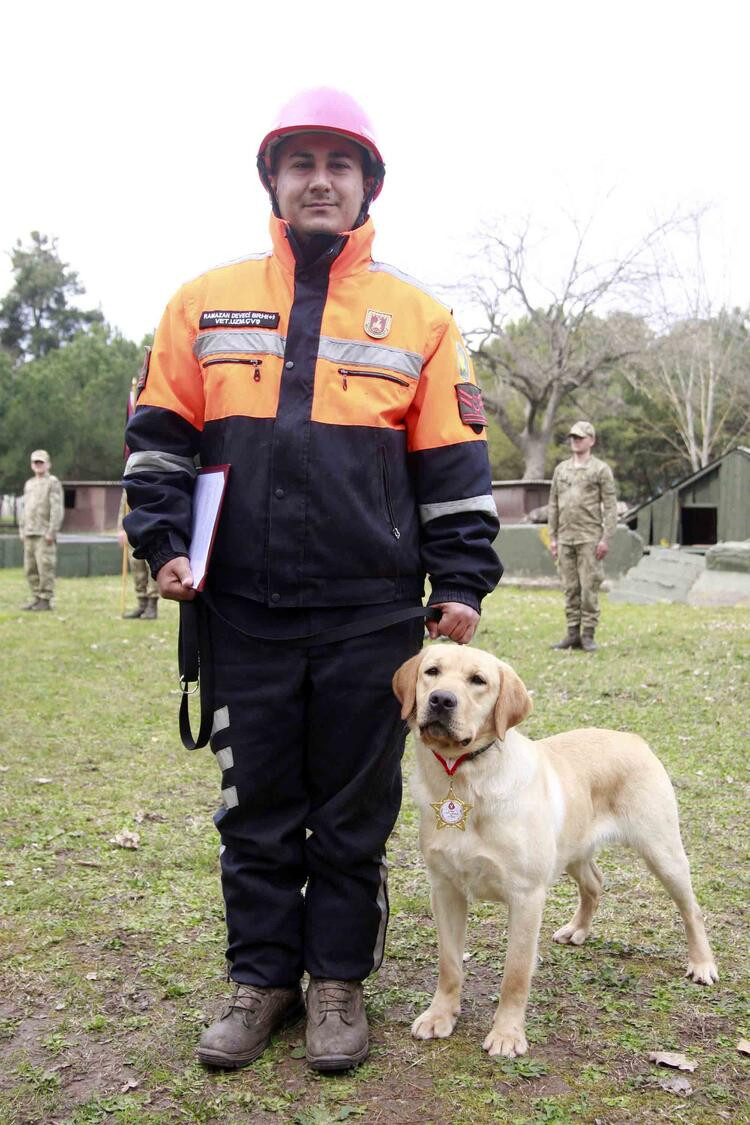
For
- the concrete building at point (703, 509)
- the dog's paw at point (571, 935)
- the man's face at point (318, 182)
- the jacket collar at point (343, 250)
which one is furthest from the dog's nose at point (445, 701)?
the concrete building at point (703, 509)

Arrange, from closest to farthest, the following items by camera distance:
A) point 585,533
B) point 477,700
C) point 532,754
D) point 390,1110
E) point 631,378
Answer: point 390,1110, point 477,700, point 532,754, point 585,533, point 631,378

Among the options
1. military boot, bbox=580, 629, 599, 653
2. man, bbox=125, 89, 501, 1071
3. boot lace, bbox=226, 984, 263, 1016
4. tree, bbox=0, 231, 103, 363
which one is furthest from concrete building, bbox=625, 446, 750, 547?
tree, bbox=0, 231, 103, 363

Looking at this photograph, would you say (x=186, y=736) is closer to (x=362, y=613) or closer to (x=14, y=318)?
(x=362, y=613)

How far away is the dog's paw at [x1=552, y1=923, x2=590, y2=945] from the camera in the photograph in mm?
3646

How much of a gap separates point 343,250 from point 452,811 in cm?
161

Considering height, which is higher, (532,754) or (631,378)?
(631,378)

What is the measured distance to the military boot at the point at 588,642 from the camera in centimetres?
1012

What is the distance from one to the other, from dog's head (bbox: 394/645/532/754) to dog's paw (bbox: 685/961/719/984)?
1.20m

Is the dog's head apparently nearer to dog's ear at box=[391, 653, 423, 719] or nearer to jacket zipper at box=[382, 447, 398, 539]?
dog's ear at box=[391, 653, 423, 719]

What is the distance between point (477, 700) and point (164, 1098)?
1302 mm

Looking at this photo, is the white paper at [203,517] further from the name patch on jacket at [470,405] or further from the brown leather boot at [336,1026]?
the brown leather boot at [336,1026]

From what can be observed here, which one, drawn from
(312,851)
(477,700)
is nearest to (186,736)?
(312,851)

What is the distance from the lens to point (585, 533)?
406 inches

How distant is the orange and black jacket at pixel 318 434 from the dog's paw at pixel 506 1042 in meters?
1.21
